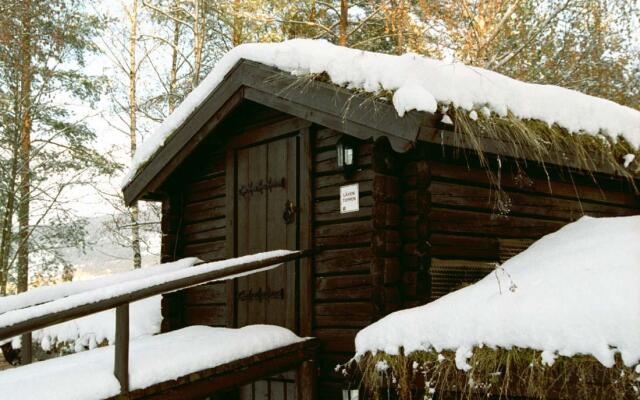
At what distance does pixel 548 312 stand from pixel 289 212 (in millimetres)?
2910

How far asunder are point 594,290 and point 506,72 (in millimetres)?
13688

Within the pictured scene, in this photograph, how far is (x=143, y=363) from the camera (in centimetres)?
484

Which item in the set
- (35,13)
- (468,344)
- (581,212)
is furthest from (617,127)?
(35,13)

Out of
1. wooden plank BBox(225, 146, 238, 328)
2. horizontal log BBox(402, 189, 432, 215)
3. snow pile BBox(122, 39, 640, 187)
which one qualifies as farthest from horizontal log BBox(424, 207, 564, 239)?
wooden plank BBox(225, 146, 238, 328)

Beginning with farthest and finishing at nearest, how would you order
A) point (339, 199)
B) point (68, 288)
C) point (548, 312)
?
point (68, 288) < point (339, 199) < point (548, 312)

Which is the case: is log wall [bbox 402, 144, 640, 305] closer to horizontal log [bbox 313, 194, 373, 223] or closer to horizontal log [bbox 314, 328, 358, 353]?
horizontal log [bbox 313, 194, 373, 223]

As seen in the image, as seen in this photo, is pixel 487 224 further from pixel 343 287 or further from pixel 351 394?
pixel 351 394

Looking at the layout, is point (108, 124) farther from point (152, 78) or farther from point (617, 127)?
point (617, 127)

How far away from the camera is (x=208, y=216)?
750cm

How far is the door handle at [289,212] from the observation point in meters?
6.27

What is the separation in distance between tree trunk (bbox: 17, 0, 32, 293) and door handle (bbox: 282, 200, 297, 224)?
37.9 ft

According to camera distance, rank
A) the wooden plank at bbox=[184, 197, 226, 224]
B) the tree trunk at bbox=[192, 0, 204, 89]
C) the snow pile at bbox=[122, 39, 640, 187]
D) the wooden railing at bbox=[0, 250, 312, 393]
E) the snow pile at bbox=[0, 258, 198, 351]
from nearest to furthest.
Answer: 1. the wooden railing at bbox=[0, 250, 312, 393]
2. the snow pile at bbox=[122, 39, 640, 187]
3. the snow pile at bbox=[0, 258, 198, 351]
4. the wooden plank at bbox=[184, 197, 226, 224]
5. the tree trunk at bbox=[192, 0, 204, 89]

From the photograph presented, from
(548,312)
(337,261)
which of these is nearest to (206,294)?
(337,261)

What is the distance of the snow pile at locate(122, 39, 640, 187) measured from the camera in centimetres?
516
